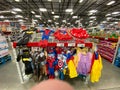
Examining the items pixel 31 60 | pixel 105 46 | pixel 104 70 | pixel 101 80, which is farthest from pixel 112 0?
pixel 31 60

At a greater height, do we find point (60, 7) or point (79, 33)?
point (60, 7)

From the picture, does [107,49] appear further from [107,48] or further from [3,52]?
[3,52]

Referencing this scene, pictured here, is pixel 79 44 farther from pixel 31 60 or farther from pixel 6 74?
pixel 6 74

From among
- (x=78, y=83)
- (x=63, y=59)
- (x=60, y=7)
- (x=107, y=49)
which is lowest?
(x=78, y=83)

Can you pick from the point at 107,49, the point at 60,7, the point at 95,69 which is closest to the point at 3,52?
the point at 95,69

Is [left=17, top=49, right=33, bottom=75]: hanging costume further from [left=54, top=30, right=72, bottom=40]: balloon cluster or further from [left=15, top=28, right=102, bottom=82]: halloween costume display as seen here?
[left=54, top=30, right=72, bottom=40]: balloon cluster

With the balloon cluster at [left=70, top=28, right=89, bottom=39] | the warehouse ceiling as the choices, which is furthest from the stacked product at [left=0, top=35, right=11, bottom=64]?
the warehouse ceiling

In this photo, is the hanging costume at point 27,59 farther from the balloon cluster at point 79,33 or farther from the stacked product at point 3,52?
the stacked product at point 3,52

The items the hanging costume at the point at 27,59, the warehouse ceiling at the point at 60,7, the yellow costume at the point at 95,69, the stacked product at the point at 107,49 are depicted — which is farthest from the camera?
the warehouse ceiling at the point at 60,7

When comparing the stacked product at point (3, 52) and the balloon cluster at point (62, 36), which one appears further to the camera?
the stacked product at point (3, 52)

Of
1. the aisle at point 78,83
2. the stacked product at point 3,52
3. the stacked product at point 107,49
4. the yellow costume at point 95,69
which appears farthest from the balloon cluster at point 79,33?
the stacked product at point 3,52

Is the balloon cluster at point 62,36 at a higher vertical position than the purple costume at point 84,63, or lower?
higher

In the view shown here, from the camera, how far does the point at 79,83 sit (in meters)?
3.29

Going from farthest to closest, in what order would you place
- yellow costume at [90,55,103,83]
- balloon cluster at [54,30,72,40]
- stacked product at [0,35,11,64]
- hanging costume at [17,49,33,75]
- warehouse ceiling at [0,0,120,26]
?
warehouse ceiling at [0,0,120,26] → stacked product at [0,35,11,64] → balloon cluster at [54,30,72,40] → hanging costume at [17,49,33,75] → yellow costume at [90,55,103,83]
